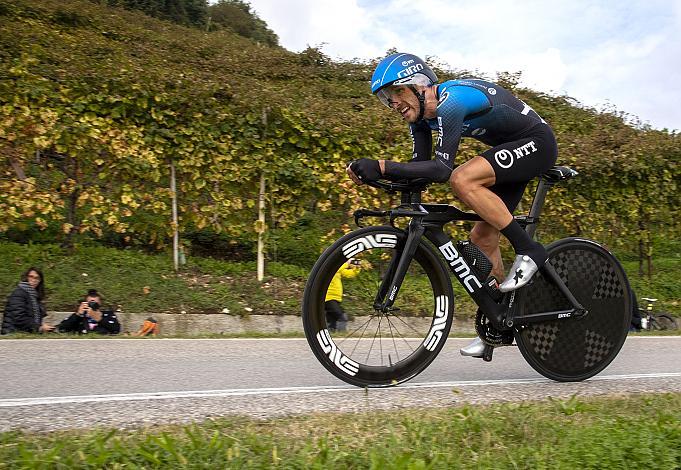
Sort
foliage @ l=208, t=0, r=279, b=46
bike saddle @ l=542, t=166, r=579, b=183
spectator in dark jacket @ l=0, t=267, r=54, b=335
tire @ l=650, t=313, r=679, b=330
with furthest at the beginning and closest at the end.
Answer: foliage @ l=208, t=0, r=279, b=46 → tire @ l=650, t=313, r=679, b=330 → spectator in dark jacket @ l=0, t=267, r=54, b=335 → bike saddle @ l=542, t=166, r=579, b=183

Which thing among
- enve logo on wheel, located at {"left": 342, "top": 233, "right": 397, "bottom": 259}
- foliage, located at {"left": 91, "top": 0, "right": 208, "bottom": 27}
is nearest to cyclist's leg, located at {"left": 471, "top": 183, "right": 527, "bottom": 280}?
enve logo on wheel, located at {"left": 342, "top": 233, "right": 397, "bottom": 259}

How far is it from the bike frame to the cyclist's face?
0.45 metres

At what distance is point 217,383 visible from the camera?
4.20 meters

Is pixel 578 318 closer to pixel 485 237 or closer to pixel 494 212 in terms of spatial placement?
pixel 485 237

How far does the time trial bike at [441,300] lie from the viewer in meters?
3.95

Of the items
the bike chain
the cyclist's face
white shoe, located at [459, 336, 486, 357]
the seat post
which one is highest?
the cyclist's face

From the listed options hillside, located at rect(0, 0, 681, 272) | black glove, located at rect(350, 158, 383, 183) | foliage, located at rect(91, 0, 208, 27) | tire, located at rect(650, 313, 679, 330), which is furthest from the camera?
foliage, located at rect(91, 0, 208, 27)

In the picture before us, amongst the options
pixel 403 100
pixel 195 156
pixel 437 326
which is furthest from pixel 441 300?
pixel 195 156

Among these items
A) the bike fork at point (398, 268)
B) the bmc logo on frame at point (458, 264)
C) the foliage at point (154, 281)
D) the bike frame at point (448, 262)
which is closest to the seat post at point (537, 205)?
the bike frame at point (448, 262)

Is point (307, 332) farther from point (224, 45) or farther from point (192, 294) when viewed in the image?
point (224, 45)

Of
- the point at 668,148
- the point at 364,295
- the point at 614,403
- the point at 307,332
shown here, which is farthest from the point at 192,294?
the point at 668,148

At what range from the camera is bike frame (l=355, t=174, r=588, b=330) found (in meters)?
4.01

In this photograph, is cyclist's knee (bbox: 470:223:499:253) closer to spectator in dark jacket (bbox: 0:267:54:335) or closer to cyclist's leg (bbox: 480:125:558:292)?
cyclist's leg (bbox: 480:125:558:292)

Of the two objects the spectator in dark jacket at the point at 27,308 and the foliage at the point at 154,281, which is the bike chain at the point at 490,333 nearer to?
the foliage at the point at 154,281
